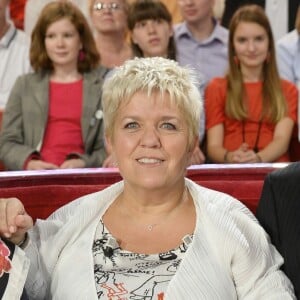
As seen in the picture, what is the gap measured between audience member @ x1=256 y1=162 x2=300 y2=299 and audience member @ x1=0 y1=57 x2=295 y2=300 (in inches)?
1.0

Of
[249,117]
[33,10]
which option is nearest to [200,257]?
[249,117]

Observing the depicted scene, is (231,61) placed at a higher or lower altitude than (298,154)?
higher

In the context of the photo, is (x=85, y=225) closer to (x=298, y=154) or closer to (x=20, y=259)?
(x=20, y=259)

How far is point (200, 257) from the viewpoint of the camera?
156cm

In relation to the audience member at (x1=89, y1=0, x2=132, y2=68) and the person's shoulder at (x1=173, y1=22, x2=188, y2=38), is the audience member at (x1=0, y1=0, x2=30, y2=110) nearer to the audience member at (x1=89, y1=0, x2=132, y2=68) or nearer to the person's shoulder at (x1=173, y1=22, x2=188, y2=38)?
the audience member at (x1=89, y1=0, x2=132, y2=68)

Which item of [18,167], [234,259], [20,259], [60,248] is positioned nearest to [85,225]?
[60,248]

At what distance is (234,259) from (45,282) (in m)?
0.36

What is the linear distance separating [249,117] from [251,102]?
0.05 meters

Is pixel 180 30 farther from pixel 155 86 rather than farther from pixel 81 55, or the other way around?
pixel 155 86

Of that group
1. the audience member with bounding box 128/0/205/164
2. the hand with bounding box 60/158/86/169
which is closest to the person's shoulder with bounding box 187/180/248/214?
the hand with bounding box 60/158/86/169

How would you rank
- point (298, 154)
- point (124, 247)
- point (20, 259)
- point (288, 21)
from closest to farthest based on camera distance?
1. point (20, 259)
2. point (124, 247)
3. point (298, 154)
4. point (288, 21)

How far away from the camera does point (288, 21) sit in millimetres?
3383

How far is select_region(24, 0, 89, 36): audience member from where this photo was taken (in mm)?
Answer: 3283

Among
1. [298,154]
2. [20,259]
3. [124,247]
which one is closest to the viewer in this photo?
[20,259]
